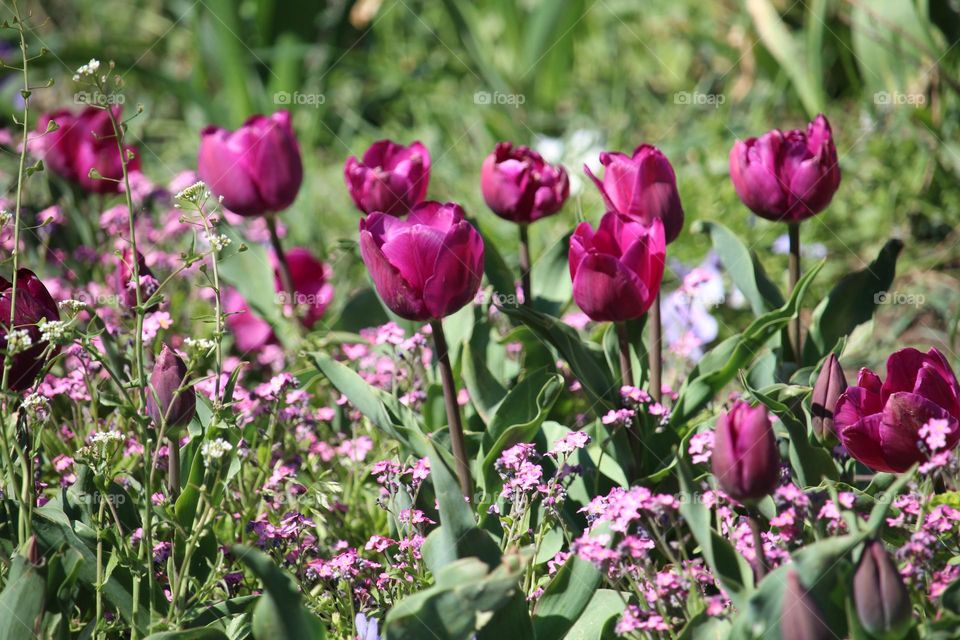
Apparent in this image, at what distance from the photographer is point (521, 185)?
1656mm

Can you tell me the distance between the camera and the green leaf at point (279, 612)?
1.02 meters

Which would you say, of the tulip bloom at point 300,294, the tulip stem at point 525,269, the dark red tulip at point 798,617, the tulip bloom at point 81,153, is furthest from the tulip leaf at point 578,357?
the tulip bloom at point 81,153

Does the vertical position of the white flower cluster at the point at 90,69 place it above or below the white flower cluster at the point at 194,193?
above

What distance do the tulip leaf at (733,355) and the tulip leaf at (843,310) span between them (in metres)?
0.16

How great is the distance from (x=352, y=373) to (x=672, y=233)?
0.50 m

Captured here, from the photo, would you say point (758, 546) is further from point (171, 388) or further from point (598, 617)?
point (171, 388)

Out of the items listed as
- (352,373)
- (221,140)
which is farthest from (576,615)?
(221,140)

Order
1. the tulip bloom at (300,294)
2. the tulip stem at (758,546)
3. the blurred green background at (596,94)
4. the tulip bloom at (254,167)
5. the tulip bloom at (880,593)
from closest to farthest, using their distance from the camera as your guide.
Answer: the tulip bloom at (880,593)
the tulip stem at (758,546)
the tulip bloom at (254,167)
the tulip bloom at (300,294)
the blurred green background at (596,94)

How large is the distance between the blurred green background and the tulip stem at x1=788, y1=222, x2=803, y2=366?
23.8 inches

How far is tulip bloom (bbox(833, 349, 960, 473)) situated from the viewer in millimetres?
1204

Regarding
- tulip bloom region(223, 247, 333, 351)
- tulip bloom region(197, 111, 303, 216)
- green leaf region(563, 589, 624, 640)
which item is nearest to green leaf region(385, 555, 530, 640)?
green leaf region(563, 589, 624, 640)

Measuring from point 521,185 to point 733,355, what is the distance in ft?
1.38


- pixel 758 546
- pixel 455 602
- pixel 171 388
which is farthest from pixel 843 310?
pixel 171 388

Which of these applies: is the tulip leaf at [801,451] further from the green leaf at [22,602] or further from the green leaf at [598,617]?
the green leaf at [22,602]
